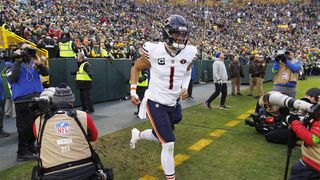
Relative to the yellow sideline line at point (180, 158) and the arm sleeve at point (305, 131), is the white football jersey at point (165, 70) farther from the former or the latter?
the arm sleeve at point (305, 131)

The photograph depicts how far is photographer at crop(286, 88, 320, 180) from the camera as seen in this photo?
11.0 feet

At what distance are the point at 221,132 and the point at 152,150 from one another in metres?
1.93

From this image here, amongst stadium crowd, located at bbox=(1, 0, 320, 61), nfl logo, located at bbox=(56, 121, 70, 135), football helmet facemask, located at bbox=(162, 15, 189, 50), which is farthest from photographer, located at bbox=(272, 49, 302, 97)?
stadium crowd, located at bbox=(1, 0, 320, 61)

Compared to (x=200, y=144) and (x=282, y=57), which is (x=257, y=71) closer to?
(x=282, y=57)

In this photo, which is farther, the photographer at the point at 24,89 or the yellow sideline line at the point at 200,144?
the yellow sideline line at the point at 200,144

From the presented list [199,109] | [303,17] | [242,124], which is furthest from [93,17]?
[303,17]

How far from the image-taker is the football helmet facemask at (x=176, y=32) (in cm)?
414

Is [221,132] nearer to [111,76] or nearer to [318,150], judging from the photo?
[318,150]

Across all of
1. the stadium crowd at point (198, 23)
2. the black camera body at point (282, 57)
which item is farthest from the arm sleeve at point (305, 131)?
the stadium crowd at point (198, 23)

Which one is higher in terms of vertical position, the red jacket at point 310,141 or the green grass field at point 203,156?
the red jacket at point 310,141

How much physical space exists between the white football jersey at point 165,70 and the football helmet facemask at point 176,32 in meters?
0.12

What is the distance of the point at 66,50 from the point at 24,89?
598cm

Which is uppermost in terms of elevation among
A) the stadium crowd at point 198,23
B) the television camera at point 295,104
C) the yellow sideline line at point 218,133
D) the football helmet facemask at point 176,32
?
the stadium crowd at point 198,23

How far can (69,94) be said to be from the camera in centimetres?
325
